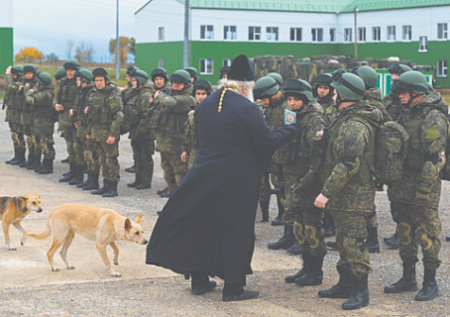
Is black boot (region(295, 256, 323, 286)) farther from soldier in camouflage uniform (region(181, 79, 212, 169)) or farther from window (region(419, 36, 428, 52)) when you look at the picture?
window (region(419, 36, 428, 52))

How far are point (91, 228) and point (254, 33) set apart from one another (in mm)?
53966

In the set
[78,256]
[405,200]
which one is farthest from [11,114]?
[405,200]

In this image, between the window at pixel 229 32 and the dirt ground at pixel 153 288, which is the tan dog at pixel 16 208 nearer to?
the dirt ground at pixel 153 288

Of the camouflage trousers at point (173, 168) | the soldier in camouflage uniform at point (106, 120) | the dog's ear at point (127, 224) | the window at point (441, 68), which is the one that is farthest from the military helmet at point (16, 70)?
the window at point (441, 68)

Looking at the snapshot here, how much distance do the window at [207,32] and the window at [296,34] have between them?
7.14 meters

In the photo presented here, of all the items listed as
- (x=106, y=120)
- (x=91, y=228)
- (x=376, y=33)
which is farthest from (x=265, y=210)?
(x=376, y=33)

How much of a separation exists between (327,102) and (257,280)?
3124 mm

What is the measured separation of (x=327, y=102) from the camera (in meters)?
9.59

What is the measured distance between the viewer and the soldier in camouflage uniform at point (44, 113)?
47.1 feet

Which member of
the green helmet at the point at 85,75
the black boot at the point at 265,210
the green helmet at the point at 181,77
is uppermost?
the green helmet at the point at 85,75

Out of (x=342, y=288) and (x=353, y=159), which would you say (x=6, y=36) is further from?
(x=353, y=159)

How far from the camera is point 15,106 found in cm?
1564

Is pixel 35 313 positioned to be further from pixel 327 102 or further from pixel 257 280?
pixel 327 102

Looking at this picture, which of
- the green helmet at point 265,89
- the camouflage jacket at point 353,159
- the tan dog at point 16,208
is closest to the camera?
the camouflage jacket at point 353,159
